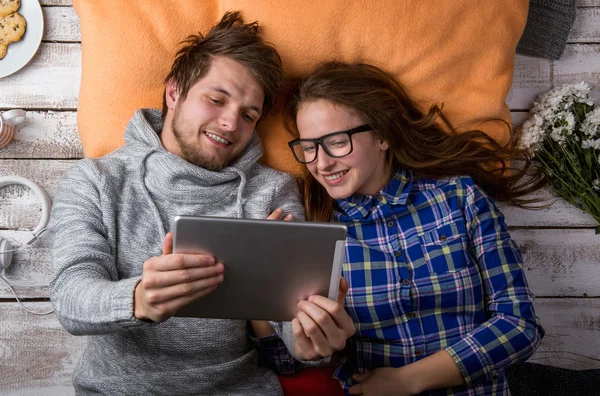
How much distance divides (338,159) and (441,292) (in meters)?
0.42

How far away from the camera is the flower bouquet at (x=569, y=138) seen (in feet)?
5.27

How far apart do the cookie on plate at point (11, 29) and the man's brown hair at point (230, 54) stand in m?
0.45

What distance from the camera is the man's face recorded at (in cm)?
142

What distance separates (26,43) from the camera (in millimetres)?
1570

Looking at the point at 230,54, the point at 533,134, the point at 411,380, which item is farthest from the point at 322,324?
the point at 533,134

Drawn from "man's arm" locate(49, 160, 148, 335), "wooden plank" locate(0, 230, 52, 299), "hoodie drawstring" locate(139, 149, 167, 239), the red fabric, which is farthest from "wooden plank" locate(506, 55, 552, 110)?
"wooden plank" locate(0, 230, 52, 299)

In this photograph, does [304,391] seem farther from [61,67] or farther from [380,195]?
[61,67]

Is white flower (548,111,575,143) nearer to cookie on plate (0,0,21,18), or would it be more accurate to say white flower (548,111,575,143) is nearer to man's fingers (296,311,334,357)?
man's fingers (296,311,334,357)

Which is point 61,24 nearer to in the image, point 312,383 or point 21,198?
point 21,198

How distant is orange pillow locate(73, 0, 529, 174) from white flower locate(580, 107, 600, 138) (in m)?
0.28

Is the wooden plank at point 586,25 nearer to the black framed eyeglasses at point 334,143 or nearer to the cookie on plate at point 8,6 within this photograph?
the black framed eyeglasses at point 334,143

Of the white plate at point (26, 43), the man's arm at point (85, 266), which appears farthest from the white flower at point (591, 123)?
the white plate at point (26, 43)

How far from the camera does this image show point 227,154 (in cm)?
145

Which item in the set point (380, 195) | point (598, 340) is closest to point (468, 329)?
point (380, 195)
